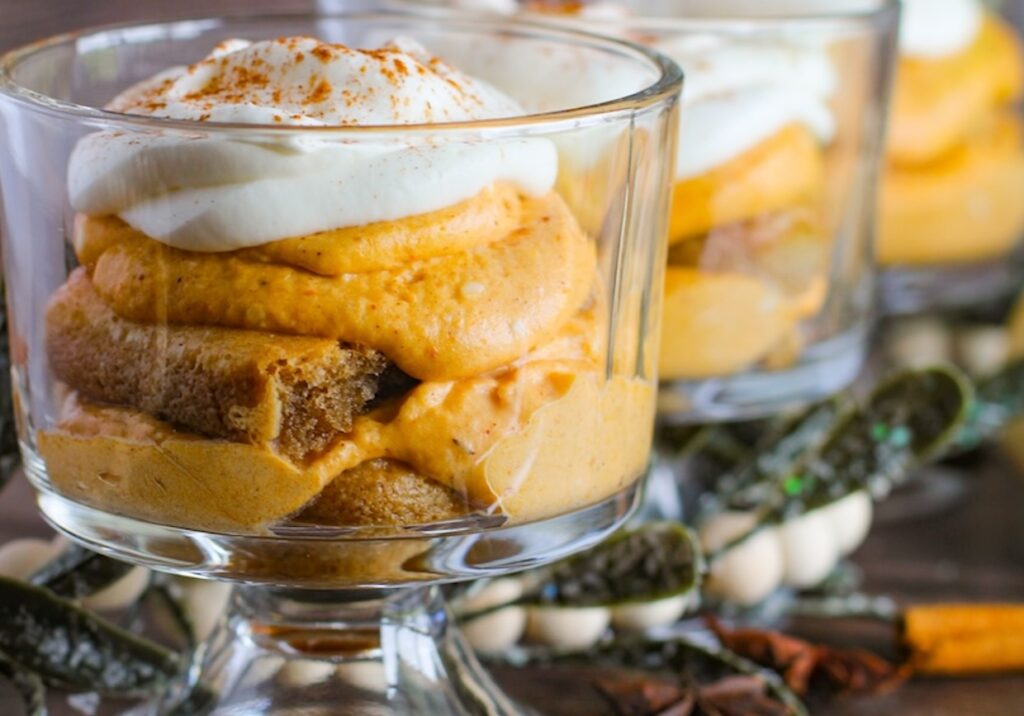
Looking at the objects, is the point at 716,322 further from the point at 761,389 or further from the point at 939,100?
the point at 939,100

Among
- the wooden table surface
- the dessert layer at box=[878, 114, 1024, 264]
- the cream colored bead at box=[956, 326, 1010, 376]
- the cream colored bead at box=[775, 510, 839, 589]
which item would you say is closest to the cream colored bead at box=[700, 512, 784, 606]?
the cream colored bead at box=[775, 510, 839, 589]

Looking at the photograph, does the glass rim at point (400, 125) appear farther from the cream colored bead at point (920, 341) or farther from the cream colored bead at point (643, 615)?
the cream colored bead at point (920, 341)

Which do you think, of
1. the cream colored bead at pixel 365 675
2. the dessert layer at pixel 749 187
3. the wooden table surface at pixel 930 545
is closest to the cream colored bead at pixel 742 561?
the wooden table surface at pixel 930 545

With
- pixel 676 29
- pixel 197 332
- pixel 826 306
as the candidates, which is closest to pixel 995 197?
pixel 826 306

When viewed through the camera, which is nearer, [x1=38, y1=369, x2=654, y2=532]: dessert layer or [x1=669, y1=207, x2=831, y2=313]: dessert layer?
[x1=38, y1=369, x2=654, y2=532]: dessert layer

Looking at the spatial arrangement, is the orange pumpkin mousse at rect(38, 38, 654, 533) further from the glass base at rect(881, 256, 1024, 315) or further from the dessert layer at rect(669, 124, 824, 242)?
the glass base at rect(881, 256, 1024, 315)

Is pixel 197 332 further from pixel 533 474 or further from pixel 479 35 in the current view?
pixel 479 35

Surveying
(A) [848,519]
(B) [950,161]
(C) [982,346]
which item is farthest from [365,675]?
(C) [982,346]
